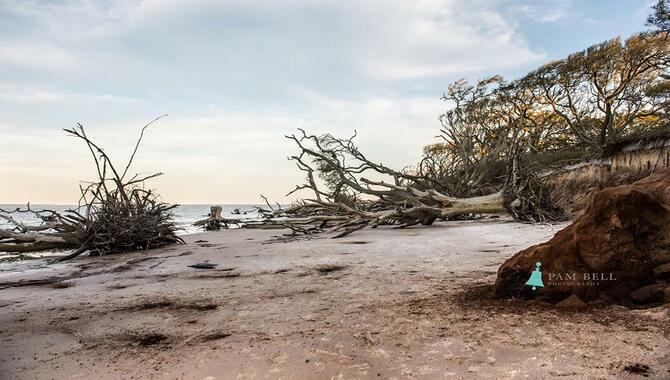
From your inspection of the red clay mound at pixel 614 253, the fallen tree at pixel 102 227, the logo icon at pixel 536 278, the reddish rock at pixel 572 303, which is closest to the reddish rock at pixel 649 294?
the red clay mound at pixel 614 253

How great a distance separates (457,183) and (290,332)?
10.3 metres

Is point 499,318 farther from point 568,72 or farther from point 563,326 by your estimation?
point 568,72

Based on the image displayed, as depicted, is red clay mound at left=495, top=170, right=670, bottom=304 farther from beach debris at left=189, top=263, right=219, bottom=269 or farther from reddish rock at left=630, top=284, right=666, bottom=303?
beach debris at left=189, top=263, right=219, bottom=269

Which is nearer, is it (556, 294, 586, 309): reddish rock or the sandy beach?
the sandy beach

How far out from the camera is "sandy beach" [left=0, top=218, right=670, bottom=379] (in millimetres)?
1604

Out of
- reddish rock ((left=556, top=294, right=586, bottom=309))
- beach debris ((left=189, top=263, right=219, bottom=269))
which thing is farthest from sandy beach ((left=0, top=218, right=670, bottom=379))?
beach debris ((left=189, top=263, right=219, bottom=269))

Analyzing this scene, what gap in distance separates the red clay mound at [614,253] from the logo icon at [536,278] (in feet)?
0.05

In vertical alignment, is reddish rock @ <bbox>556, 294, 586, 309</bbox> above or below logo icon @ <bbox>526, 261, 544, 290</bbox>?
below

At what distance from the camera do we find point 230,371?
169cm

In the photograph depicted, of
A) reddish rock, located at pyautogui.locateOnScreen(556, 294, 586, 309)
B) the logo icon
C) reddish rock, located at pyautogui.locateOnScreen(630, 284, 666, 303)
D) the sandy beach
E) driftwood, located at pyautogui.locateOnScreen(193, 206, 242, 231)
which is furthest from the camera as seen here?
driftwood, located at pyautogui.locateOnScreen(193, 206, 242, 231)

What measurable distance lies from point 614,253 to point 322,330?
58.1 inches

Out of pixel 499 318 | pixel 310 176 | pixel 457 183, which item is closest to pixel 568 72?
pixel 457 183

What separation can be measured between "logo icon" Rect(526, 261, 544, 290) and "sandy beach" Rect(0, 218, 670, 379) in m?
0.14

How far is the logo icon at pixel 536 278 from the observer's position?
7.45 feet
